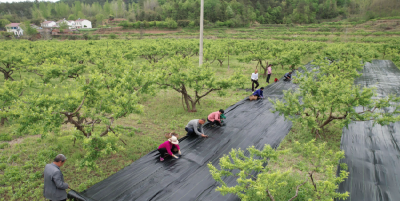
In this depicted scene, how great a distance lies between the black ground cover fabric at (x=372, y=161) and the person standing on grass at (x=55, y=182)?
250 inches

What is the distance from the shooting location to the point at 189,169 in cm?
619

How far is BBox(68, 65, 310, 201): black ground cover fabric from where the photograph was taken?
5250 mm

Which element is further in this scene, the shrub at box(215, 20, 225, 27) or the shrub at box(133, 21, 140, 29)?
the shrub at box(133, 21, 140, 29)

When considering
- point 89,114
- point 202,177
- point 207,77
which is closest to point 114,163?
point 89,114

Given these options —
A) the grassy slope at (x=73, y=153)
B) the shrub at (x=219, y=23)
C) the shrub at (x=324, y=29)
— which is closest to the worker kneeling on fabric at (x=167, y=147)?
the grassy slope at (x=73, y=153)

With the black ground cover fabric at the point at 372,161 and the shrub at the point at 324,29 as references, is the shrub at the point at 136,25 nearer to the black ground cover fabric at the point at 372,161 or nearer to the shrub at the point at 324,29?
the shrub at the point at 324,29

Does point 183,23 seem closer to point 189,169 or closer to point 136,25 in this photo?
point 136,25

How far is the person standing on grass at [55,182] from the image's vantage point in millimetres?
4559

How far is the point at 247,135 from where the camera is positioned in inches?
323

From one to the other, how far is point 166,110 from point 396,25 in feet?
208

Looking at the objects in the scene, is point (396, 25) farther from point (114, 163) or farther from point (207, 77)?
point (114, 163)

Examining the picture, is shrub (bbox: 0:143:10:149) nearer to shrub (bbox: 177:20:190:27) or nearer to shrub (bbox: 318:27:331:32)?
shrub (bbox: 318:27:331:32)

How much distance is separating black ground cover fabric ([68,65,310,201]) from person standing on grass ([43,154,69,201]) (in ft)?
1.74

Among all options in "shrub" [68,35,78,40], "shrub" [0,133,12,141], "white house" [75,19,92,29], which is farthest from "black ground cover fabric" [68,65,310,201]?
"white house" [75,19,92,29]
